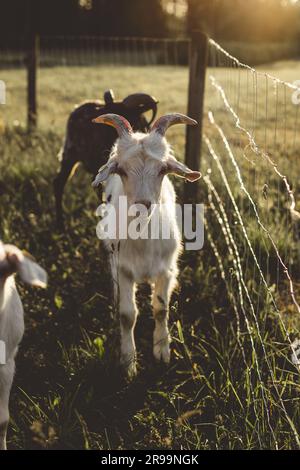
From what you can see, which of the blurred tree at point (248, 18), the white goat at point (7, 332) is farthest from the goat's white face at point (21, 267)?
the blurred tree at point (248, 18)

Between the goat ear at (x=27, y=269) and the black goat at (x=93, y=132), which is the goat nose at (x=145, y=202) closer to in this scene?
the goat ear at (x=27, y=269)

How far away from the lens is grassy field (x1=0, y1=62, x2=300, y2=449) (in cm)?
335

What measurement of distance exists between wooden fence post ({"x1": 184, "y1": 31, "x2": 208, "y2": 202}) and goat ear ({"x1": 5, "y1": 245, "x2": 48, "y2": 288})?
3762mm

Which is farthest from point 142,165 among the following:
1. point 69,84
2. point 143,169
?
point 69,84

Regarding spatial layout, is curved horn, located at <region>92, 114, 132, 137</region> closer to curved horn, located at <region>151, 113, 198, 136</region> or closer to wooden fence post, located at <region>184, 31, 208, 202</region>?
curved horn, located at <region>151, 113, 198, 136</region>

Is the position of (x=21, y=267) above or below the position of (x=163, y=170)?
below

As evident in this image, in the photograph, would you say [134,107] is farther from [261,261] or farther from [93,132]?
[261,261]

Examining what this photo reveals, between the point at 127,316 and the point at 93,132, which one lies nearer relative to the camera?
the point at 127,316

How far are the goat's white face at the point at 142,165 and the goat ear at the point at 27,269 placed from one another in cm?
129

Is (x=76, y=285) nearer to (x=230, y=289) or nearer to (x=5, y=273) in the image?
(x=230, y=289)

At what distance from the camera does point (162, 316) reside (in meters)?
4.35

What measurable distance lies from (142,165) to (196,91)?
2.45 m

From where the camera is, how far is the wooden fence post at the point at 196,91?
6.00 meters

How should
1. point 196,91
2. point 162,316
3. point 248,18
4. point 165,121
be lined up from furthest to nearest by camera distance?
point 248,18 → point 196,91 → point 162,316 → point 165,121
